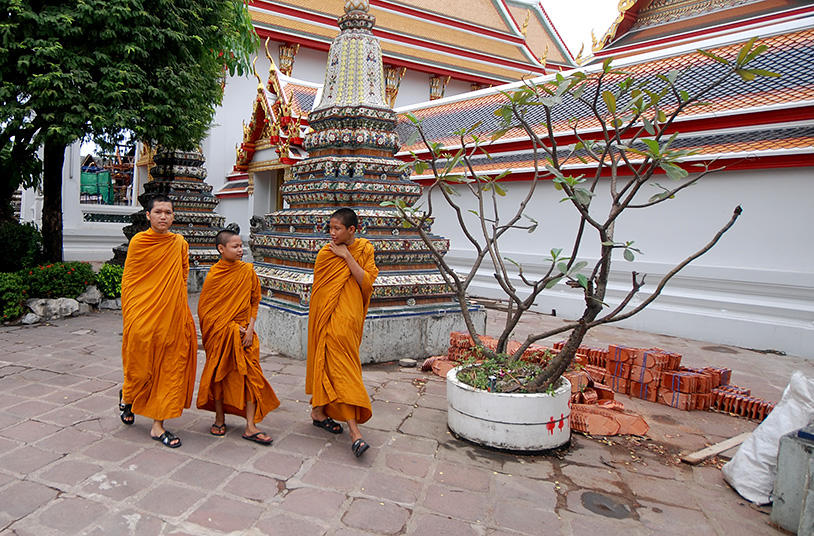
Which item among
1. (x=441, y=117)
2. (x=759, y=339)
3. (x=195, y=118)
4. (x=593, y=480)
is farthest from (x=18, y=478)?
(x=441, y=117)

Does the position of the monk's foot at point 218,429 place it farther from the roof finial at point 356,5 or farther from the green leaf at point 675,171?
the roof finial at point 356,5

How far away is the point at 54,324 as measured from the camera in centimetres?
699

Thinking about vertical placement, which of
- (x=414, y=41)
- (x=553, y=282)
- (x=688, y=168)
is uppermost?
(x=414, y=41)

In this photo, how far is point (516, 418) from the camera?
3504 millimetres

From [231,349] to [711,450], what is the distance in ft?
11.2

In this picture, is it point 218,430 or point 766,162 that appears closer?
point 218,430

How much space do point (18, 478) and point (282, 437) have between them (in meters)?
1.48

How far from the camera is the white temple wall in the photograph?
6.82 meters

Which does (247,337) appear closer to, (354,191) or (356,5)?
(354,191)

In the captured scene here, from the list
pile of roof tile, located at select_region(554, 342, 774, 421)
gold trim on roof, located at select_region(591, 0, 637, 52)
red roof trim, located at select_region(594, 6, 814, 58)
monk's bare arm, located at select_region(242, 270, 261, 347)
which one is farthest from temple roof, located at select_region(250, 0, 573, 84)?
pile of roof tile, located at select_region(554, 342, 774, 421)

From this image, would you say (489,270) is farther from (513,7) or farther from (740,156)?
(513,7)

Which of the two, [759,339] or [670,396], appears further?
[759,339]

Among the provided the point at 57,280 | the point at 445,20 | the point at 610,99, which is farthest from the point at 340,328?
the point at 445,20

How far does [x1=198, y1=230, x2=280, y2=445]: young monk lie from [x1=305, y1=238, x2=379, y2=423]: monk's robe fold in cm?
38
